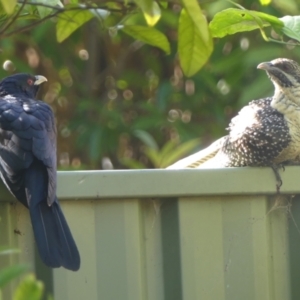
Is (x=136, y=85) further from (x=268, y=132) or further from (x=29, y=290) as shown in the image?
(x=29, y=290)

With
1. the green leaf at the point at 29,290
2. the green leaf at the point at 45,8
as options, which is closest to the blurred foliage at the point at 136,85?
the green leaf at the point at 45,8

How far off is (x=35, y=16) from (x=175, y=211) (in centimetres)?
82

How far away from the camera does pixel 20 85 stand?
13.4 feet

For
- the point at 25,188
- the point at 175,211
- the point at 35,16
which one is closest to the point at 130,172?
the point at 175,211

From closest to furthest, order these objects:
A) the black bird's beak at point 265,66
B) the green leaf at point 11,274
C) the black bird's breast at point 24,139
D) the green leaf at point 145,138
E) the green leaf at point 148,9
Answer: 1. the green leaf at point 11,274
2. the green leaf at point 148,9
3. the black bird's breast at point 24,139
4. the black bird's beak at point 265,66
5. the green leaf at point 145,138

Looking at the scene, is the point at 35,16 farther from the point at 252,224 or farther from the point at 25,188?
the point at 252,224

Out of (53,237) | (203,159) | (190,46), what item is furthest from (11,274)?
(203,159)

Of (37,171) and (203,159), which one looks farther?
(203,159)

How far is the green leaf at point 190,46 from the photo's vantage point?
2156 millimetres

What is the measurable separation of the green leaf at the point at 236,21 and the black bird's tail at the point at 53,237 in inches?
31.9

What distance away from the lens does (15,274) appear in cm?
148

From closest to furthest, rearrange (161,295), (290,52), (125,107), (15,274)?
(15,274) < (161,295) < (290,52) < (125,107)

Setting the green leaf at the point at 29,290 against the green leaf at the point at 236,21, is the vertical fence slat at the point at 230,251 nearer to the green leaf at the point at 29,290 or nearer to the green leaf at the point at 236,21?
the green leaf at the point at 236,21

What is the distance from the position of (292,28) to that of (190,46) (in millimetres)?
420
